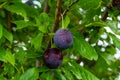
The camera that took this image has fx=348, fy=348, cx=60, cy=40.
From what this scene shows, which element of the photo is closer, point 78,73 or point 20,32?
point 78,73

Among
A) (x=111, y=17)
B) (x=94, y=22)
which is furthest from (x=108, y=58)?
(x=94, y=22)

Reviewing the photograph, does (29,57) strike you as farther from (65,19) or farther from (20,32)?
(20,32)

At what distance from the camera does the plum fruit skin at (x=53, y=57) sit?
121cm

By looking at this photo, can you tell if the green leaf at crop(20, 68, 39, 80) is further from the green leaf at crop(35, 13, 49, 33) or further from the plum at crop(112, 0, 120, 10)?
the plum at crop(112, 0, 120, 10)

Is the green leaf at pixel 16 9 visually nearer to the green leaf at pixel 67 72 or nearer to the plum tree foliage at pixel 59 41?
the plum tree foliage at pixel 59 41

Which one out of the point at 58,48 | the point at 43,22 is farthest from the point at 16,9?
the point at 58,48

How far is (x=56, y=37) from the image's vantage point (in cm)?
114

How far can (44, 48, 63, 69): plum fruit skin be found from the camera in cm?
121

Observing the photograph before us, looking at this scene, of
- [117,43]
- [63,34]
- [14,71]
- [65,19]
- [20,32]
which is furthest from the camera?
[20,32]

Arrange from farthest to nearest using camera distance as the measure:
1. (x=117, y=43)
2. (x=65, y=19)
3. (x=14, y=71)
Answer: (x=14, y=71) < (x=117, y=43) < (x=65, y=19)

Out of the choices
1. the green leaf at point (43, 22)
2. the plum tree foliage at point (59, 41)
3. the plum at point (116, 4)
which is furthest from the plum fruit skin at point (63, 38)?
the plum at point (116, 4)

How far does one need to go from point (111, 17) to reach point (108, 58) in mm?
187

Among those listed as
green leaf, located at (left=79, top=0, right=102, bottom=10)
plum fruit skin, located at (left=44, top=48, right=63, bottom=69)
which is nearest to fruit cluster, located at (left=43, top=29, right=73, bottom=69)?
plum fruit skin, located at (left=44, top=48, right=63, bottom=69)

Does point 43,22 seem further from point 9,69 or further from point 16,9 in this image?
point 9,69
